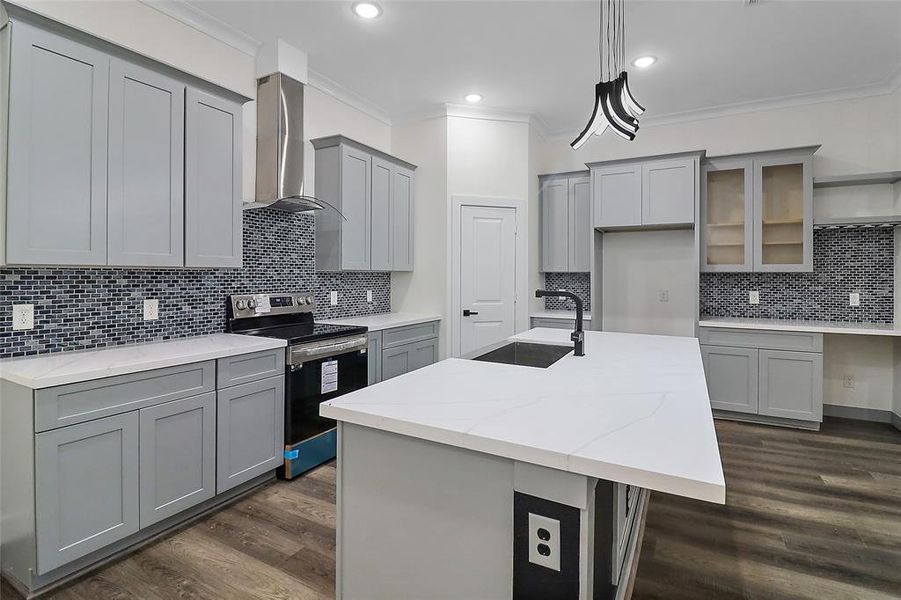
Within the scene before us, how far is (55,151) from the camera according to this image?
6.73 ft

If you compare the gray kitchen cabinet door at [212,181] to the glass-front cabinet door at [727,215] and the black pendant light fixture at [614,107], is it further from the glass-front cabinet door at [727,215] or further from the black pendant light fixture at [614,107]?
the glass-front cabinet door at [727,215]

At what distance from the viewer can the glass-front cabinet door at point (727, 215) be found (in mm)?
4195

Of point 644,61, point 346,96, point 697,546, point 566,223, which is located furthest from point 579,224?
point 697,546

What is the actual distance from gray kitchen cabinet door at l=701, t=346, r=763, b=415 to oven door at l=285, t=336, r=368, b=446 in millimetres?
2981

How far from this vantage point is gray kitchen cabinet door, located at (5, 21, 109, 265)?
6.33 ft

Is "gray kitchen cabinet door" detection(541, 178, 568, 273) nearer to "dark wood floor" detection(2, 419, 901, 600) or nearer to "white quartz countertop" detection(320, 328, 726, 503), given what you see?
"dark wood floor" detection(2, 419, 901, 600)

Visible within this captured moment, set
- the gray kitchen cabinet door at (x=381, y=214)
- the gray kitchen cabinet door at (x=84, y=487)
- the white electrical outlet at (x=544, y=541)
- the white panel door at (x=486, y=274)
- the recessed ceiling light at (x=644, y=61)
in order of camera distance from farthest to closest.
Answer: the white panel door at (x=486, y=274) → the gray kitchen cabinet door at (x=381, y=214) → the recessed ceiling light at (x=644, y=61) → the gray kitchen cabinet door at (x=84, y=487) → the white electrical outlet at (x=544, y=541)

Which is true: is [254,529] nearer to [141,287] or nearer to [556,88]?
[141,287]

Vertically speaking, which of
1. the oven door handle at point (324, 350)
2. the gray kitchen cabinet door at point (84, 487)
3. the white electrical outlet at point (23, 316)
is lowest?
the gray kitchen cabinet door at point (84, 487)

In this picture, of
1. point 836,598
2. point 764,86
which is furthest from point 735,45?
point 836,598

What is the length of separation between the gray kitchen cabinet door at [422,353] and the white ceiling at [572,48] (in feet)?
7.56

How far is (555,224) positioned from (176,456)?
13.3 feet

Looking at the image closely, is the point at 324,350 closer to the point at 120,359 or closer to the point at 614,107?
the point at 120,359

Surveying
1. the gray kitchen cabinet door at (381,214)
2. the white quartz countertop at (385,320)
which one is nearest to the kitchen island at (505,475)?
the white quartz countertop at (385,320)
